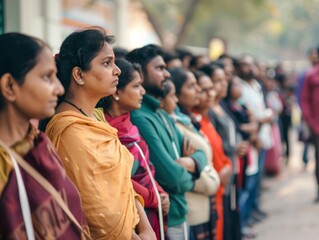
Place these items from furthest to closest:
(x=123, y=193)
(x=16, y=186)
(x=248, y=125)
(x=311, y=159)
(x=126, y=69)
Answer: (x=311, y=159)
(x=248, y=125)
(x=126, y=69)
(x=123, y=193)
(x=16, y=186)

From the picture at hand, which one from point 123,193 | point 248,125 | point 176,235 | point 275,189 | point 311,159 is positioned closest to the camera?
point 123,193

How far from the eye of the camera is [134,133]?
3.67 m

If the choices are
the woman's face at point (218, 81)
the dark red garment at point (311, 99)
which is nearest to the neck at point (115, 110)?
the woman's face at point (218, 81)

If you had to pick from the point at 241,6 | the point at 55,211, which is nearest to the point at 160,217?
the point at 55,211

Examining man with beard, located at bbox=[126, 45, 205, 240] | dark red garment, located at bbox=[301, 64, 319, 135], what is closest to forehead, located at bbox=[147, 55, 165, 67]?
man with beard, located at bbox=[126, 45, 205, 240]

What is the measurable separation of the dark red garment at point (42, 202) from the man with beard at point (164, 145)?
4.69 feet

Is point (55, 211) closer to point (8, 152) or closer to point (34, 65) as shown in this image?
point (8, 152)

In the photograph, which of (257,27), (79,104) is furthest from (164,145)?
(257,27)

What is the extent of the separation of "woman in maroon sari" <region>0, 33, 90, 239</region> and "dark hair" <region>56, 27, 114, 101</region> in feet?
1.76

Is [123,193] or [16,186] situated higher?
[16,186]

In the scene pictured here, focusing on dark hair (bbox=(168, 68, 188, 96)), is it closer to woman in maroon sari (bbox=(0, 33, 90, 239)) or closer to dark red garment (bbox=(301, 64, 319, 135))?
woman in maroon sari (bbox=(0, 33, 90, 239))

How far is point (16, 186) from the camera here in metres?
2.35

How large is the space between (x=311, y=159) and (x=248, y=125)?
6.62 metres

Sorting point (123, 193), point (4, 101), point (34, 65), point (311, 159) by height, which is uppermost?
point (34, 65)
